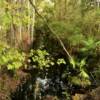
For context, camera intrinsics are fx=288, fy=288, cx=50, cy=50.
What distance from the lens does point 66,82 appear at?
1273cm

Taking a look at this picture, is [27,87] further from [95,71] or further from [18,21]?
[18,21]

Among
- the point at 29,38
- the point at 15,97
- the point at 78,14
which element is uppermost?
the point at 78,14

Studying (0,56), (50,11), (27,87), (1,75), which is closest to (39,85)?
(27,87)

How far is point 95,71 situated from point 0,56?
8.11m

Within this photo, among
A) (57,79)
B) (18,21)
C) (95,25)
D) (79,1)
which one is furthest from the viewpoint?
(79,1)

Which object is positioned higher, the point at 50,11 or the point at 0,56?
the point at 50,11

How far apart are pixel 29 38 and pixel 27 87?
6.30 meters

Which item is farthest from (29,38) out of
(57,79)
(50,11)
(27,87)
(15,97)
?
(15,97)

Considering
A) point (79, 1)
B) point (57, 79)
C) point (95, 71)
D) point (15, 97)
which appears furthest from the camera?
point (79, 1)

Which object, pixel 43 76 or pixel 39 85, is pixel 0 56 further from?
pixel 43 76

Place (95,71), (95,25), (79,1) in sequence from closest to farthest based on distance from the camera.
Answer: (95,71) → (95,25) → (79,1)

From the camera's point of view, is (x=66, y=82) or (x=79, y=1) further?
(x=79, y=1)

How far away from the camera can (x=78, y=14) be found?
15898mm

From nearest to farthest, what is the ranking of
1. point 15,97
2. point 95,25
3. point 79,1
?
point 15,97
point 95,25
point 79,1
